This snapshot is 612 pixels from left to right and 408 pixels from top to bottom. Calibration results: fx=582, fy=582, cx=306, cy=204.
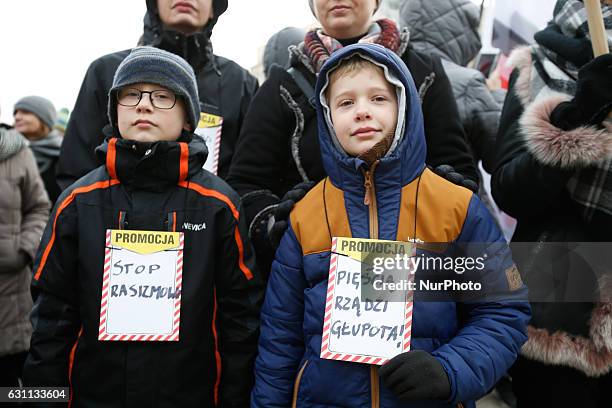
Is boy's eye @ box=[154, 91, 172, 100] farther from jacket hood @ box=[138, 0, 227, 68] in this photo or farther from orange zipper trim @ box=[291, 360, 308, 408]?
orange zipper trim @ box=[291, 360, 308, 408]

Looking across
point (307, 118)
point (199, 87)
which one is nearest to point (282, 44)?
point (199, 87)

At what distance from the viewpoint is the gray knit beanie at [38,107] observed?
5457mm

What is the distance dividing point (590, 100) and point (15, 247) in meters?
3.18

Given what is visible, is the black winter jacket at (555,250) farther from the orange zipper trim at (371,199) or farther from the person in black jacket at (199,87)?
the person in black jacket at (199,87)

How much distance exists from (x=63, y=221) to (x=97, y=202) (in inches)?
5.1

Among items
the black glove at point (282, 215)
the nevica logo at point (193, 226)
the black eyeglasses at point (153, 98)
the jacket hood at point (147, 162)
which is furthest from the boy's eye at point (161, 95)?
the black glove at point (282, 215)

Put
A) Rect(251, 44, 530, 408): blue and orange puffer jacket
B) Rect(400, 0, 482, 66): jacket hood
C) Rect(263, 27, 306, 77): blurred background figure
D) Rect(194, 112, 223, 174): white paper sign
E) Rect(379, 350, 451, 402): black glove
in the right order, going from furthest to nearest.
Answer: Rect(263, 27, 306, 77): blurred background figure, Rect(400, 0, 482, 66): jacket hood, Rect(194, 112, 223, 174): white paper sign, Rect(251, 44, 530, 408): blue and orange puffer jacket, Rect(379, 350, 451, 402): black glove

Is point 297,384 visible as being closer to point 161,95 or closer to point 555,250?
point 555,250

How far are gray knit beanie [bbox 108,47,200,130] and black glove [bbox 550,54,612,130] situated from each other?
1303 mm

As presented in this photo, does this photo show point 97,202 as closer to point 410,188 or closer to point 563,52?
point 410,188

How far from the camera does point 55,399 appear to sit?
6.32 feet

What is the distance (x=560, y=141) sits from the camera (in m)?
1.92

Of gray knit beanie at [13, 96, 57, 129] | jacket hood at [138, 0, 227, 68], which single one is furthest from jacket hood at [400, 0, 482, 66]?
gray knit beanie at [13, 96, 57, 129]

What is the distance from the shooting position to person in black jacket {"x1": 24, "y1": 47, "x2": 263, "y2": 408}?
192cm
